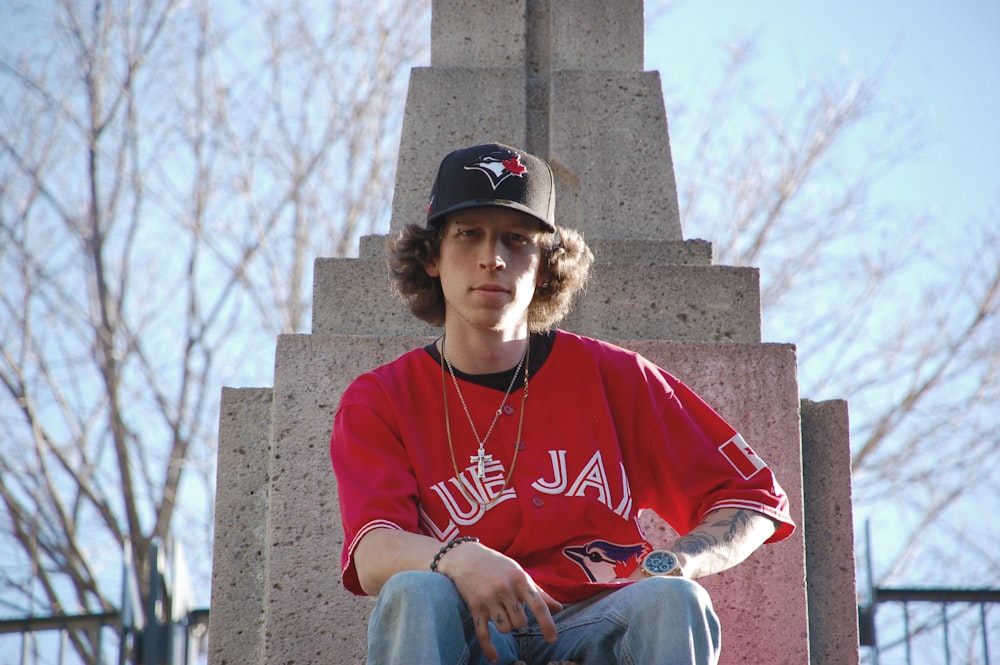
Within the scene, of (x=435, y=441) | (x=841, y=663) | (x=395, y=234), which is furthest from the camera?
(x=395, y=234)

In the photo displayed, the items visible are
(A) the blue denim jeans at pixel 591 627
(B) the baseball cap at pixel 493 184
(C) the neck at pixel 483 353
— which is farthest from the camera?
(C) the neck at pixel 483 353

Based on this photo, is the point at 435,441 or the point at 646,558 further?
the point at 435,441

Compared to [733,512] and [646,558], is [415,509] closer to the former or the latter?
[646,558]

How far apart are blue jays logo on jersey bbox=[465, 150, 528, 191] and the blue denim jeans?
43.2 inches

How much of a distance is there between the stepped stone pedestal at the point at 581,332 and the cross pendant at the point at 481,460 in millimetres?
857

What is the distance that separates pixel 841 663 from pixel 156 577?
2414 millimetres

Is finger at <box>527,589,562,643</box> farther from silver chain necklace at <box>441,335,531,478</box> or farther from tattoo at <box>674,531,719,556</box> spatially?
silver chain necklace at <box>441,335,531,478</box>

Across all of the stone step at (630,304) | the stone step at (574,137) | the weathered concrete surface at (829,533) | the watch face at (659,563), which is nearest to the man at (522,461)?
the watch face at (659,563)

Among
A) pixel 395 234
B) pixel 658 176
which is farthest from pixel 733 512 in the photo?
pixel 658 176

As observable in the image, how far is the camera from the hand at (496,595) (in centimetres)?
253

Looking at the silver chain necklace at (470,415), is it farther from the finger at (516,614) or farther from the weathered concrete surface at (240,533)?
the weathered concrete surface at (240,533)

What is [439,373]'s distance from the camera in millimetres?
3338

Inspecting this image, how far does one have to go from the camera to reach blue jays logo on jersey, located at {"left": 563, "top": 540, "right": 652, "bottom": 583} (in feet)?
9.86

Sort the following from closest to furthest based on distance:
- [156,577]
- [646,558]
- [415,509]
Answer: [646,558] < [415,509] < [156,577]
